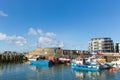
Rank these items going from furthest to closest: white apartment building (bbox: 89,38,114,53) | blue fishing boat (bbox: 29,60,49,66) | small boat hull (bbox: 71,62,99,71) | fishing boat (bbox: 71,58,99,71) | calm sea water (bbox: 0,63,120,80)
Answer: white apartment building (bbox: 89,38,114,53), blue fishing boat (bbox: 29,60,49,66), fishing boat (bbox: 71,58,99,71), small boat hull (bbox: 71,62,99,71), calm sea water (bbox: 0,63,120,80)

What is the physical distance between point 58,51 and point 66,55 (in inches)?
232

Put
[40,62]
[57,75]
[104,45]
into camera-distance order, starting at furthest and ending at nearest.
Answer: [104,45], [40,62], [57,75]

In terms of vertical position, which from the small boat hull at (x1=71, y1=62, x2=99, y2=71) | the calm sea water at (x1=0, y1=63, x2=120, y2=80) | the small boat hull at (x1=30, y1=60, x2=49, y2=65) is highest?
the small boat hull at (x1=30, y1=60, x2=49, y2=65)

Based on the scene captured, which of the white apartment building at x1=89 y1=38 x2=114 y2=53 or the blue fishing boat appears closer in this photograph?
the blue fishing boat

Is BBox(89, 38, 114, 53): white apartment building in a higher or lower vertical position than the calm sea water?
higher

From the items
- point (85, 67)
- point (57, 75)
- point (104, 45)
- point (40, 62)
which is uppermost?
point (104, 45)

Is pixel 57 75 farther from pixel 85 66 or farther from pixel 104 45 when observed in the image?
pixel 104 45

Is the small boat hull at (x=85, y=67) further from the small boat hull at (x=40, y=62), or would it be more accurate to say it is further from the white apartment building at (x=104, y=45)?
the white apartment building at (x=104, y=45)

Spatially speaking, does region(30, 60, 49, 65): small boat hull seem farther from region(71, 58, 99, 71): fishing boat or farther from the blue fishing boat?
region(71, 58, 99, 71): fishing boat

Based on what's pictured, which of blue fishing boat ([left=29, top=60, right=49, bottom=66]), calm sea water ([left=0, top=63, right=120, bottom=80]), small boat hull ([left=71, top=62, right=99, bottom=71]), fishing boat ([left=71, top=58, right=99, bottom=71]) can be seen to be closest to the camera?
calm sea water ([left=0, top=63, right=120, bottom=80])

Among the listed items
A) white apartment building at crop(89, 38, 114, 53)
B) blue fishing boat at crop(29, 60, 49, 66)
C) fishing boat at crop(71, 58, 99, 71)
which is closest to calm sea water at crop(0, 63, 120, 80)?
fishing boat at crop(71, 58, 99, 71)

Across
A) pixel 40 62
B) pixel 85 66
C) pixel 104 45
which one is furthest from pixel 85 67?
pixel 104 45

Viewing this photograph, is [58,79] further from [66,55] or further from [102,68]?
[66,55]

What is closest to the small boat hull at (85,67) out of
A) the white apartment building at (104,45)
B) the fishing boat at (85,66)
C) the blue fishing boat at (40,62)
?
the fishing boat at (85,66)
